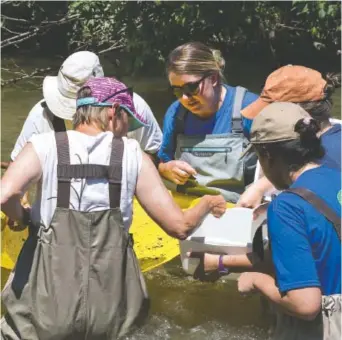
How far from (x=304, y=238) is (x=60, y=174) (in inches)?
40.3

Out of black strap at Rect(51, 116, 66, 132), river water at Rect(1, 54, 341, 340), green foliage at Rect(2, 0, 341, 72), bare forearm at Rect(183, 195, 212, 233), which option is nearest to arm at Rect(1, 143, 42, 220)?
bare forearm at Rect(183, 195, 212, 233)

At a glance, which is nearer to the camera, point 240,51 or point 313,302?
point 313,302

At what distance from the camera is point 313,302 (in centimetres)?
243

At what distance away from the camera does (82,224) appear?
2951mm

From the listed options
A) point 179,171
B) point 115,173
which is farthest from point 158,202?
point 179,171

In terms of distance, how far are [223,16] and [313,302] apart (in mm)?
8793

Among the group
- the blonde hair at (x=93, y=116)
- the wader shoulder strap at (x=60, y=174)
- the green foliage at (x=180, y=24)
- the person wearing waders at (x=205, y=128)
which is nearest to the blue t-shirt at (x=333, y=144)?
the person wearing waders at (x=205, y=128)

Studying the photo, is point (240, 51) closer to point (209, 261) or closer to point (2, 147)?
point (2, 147)

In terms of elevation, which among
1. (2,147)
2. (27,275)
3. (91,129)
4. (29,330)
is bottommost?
(2,147)

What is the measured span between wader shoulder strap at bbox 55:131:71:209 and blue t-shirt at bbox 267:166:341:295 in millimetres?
863

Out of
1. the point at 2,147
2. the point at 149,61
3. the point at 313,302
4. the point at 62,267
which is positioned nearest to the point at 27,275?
the point at 62,267

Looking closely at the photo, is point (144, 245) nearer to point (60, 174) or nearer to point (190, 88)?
point (190, 88)

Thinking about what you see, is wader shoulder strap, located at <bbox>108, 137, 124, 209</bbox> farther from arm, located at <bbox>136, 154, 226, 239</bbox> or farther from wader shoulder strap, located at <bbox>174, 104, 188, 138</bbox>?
wader shoulder strap, located at <bbox>174, 104, 188, 138</bbox>

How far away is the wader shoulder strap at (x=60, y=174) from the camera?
9.59 feet
